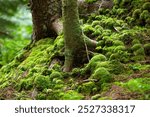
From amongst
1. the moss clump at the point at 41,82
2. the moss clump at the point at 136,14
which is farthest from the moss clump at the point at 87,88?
the moss clump at the point at 136,14

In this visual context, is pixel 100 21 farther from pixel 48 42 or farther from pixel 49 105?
pixel 49 105

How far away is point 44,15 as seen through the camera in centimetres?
758

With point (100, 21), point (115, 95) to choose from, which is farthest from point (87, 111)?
point (100, 21)

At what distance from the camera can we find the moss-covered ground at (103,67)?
15.4 feet

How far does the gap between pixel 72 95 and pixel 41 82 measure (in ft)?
2.47

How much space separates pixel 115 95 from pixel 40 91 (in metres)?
1.31

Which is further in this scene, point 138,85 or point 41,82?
point 41,82

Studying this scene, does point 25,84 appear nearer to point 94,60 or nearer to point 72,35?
point 72,35

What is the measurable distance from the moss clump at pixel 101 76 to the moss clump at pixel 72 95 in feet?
1.04

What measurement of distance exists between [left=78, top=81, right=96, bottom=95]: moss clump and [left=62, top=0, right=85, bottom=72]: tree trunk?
79cm

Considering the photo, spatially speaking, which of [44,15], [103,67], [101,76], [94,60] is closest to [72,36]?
[94,60]

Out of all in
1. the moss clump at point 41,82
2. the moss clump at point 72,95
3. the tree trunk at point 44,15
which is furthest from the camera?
the tree trunk at point 44,15

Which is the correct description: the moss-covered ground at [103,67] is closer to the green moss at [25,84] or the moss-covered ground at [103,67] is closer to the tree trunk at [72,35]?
the green moss at [25,84]

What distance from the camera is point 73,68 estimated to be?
18.3 feet
